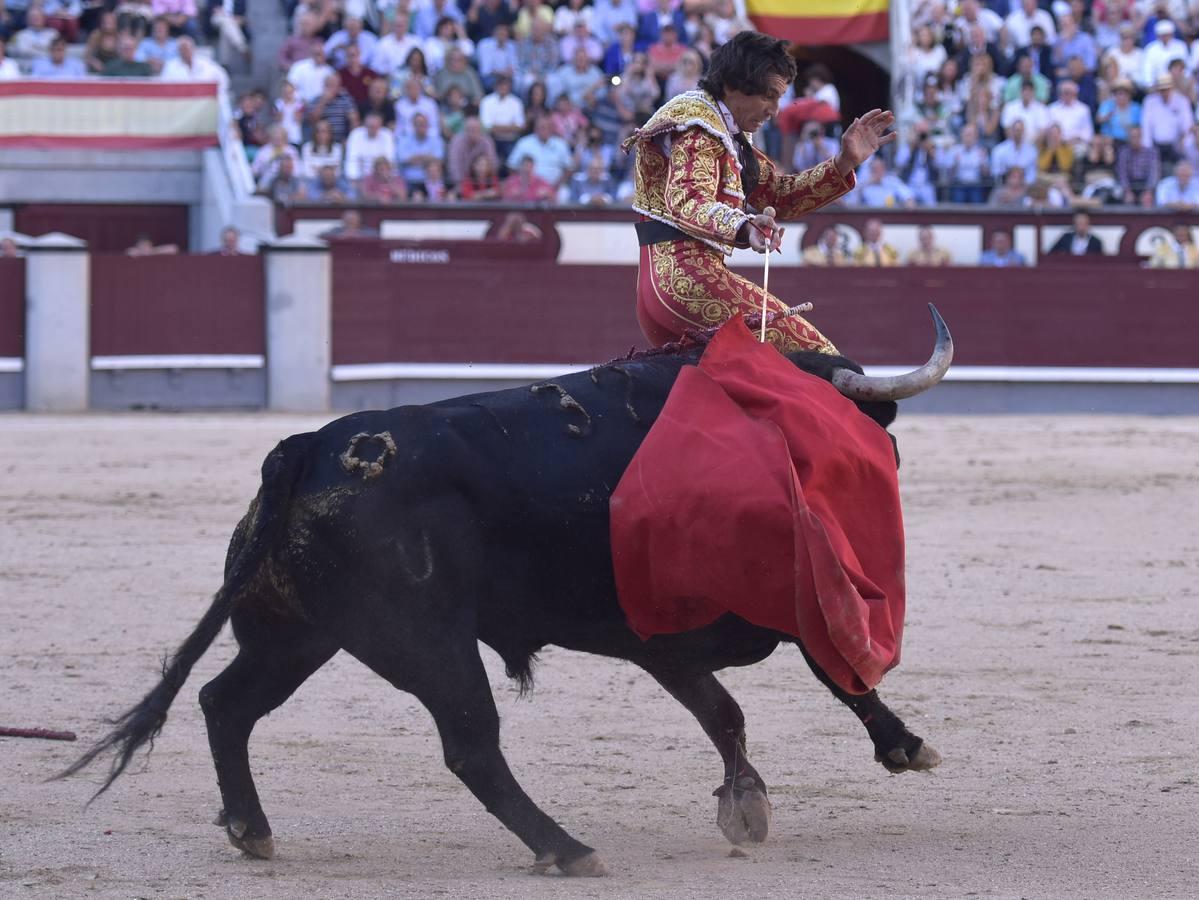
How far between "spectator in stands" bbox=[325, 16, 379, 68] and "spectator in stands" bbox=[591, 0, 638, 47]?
1564 mm

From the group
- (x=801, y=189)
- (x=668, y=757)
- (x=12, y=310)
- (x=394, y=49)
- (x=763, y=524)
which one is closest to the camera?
(x=763, y=524)

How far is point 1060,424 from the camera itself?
11.9m

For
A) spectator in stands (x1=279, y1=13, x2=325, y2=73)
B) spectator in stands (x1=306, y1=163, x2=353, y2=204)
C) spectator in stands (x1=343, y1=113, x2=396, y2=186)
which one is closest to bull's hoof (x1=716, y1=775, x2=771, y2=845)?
spectator in stands (x1=343, y1=113, x2=396, y2=186)

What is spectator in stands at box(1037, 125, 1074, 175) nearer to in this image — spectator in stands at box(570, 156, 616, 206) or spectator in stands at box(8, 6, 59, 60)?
spectator in stands at box(570, 156, 616, 206)

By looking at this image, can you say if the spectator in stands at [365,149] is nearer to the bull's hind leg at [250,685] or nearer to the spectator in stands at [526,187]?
the spectator in stands at [526,187]

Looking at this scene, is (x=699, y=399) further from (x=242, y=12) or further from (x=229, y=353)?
(x=242, y=12)

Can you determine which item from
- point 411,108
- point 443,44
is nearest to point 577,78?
point 443,44

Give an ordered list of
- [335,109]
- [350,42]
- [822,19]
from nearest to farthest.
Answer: [335,109]
[350,42]
[822,19]

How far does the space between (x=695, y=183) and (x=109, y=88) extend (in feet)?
35.7

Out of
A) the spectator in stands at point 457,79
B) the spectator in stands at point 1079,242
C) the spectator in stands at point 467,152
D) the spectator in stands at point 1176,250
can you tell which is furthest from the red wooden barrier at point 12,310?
the spectator in stands at point 1176,250

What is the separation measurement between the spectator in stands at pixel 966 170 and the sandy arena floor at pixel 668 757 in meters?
6.14

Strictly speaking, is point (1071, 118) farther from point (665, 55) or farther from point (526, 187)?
point (526, 187)

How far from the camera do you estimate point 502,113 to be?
42.5ft

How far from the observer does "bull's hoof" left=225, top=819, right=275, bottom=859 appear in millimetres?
3244
